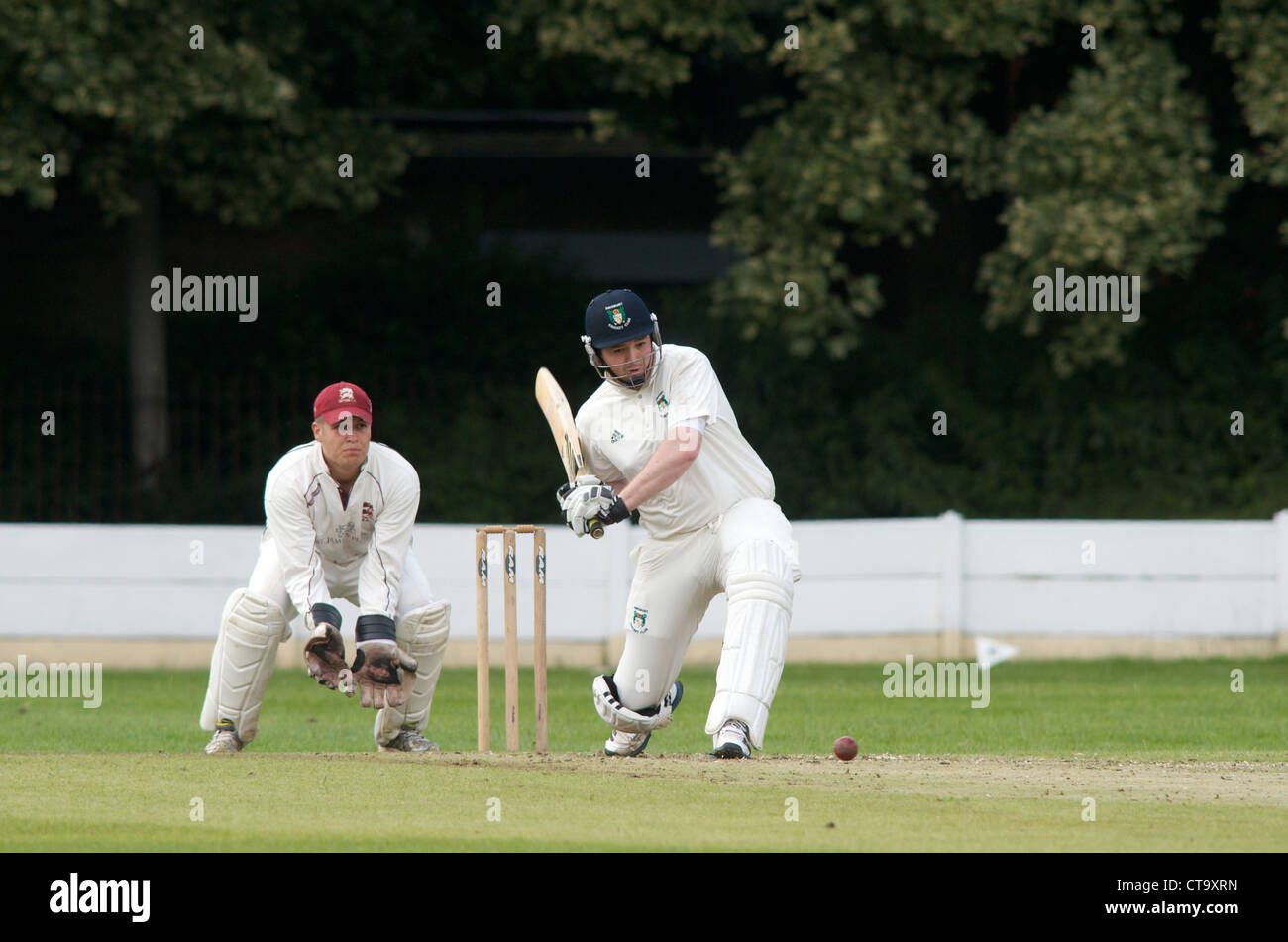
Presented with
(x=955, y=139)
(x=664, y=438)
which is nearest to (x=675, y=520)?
(x=664, y=438)

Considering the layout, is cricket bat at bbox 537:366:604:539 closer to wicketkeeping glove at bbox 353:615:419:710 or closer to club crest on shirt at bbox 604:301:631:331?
club crest on shirt at bbox 604:301:631:331

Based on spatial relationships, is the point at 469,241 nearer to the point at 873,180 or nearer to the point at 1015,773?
the point at 873,180

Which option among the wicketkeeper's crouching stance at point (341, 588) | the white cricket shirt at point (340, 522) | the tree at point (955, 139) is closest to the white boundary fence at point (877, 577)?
the tree at point (955, 139)

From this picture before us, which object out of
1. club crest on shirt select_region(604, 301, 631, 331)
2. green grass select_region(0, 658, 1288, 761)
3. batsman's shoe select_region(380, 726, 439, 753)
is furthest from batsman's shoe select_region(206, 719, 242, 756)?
club crest on shirt select_region(604, 301, 631, 331)

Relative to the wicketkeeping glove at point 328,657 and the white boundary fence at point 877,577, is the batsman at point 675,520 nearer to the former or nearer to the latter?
the wicketkeeping glove at point 328,657

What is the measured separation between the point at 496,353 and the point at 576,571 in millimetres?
4143

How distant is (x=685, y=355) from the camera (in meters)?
7.29

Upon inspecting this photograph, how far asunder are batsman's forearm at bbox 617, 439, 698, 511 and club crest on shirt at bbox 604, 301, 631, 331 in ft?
1.70

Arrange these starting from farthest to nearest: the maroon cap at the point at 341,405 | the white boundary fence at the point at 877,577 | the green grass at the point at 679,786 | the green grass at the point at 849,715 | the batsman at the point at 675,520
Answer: the white boundary fence at the point at 877,577, the green grass at the point at 849,715, the maroon cap at the point at 341,405, the batsman at the point at 675,520, the green grass at the point at 679,786

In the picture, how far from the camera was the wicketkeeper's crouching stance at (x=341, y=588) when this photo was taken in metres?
7.02

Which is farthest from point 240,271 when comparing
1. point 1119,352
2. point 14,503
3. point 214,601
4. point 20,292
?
point 1119,352

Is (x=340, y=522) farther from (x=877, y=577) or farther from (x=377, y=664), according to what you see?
(x=877, y=577)

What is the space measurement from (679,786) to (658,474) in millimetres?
1230

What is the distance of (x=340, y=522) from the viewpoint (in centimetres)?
745
